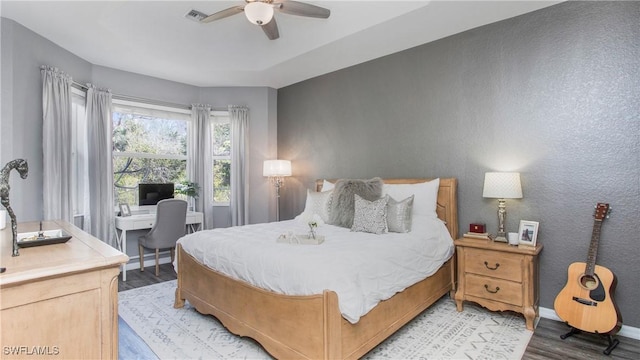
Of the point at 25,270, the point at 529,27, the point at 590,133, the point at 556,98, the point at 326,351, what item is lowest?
the point at 326,351

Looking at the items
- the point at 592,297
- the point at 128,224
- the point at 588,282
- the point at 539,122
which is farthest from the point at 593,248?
the point at 128,224

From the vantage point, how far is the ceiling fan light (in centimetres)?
226

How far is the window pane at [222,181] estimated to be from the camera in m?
5.27

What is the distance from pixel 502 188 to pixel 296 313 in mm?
2029

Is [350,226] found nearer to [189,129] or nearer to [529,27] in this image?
[529,27]

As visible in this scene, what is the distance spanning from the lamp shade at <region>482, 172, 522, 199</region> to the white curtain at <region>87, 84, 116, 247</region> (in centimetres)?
440

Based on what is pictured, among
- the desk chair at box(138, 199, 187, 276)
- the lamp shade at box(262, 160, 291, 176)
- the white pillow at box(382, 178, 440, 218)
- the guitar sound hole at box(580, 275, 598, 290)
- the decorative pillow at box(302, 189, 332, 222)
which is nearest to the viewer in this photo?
the guitar sound hole at box(580, 275, 598, 290)

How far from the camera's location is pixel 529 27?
290 cm

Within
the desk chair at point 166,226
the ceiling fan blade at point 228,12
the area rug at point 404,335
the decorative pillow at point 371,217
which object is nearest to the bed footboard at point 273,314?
the area rug at point 404,335

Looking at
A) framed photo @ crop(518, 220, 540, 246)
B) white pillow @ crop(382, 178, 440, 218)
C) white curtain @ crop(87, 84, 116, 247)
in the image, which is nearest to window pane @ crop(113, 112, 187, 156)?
white curtain @ crop(87, 84, 116, 247)

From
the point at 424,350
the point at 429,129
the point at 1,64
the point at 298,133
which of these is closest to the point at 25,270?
the point at 424,350

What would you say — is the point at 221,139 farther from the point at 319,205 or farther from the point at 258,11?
the point at 258,11

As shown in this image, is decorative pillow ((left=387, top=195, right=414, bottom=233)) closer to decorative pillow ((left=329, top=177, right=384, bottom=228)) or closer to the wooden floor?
decorative pillow ((left=329, top=177, right=384, bottom=228))

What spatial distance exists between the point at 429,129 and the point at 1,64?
4.21 meters
